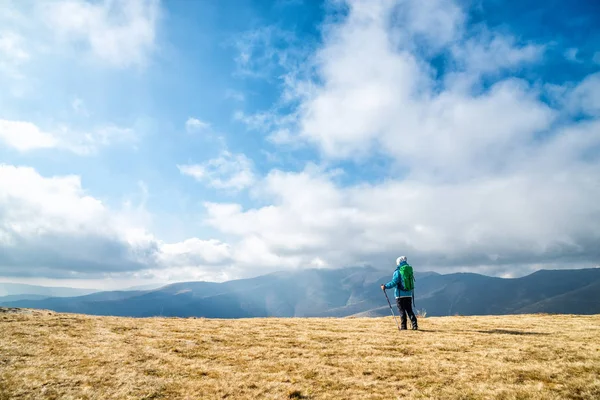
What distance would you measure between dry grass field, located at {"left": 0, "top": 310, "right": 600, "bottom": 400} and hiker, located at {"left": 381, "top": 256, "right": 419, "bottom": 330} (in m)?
2.59

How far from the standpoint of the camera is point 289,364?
10852 millimetres

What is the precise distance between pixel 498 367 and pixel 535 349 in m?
3.51

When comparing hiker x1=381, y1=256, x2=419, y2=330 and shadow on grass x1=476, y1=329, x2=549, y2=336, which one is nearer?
shadow on grass x1=476, y1=329, x2=549, y2=336

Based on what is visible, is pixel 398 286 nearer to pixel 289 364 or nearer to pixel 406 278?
pixel 406 278

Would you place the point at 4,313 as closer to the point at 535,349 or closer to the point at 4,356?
the point at 4,356

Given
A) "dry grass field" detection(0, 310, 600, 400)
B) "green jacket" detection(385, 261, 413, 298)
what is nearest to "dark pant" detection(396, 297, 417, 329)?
"green jacket" detection(385, 261, 413, 298)

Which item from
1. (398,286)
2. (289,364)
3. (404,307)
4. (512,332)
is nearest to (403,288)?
(398,286)

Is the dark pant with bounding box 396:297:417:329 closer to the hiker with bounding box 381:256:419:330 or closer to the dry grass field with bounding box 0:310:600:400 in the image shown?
the hiker with bounding box 381:256:419:330

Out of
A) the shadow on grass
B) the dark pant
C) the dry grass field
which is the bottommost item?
the dry grass field

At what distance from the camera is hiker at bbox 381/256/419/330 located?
19.5 m

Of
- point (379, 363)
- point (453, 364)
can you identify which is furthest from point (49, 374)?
point (453, 364)

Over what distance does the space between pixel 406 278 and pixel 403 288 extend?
696 mm

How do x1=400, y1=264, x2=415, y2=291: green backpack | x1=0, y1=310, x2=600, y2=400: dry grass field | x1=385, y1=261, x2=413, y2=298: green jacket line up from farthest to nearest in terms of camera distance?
x1=400, y1=264, x2=415, y2=291: green backpack < x1=385, y1=261, x2=413, y2=298: green jacket < x1=0, y1=310, x2=600, y2=400: dry grass field

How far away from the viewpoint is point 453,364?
10.6m
